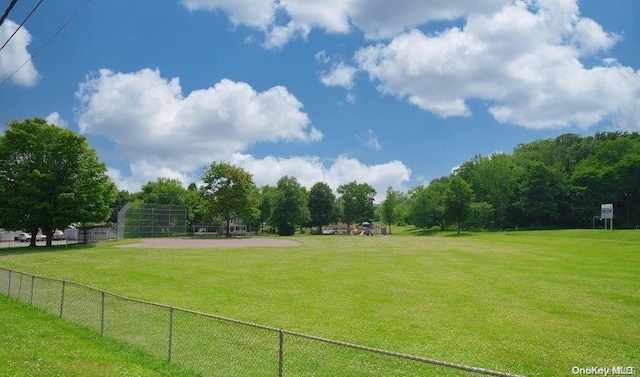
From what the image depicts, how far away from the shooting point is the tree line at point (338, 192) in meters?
46.2

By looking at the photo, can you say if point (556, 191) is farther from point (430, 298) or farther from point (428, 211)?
point (430, 298)

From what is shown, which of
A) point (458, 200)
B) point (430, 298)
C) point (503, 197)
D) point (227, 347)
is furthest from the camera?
point (503, 197)

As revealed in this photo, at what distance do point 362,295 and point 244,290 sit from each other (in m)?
5.46

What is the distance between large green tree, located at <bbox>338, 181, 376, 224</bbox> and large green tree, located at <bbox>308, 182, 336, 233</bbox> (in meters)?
7.03

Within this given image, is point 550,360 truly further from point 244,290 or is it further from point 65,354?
point 244,290

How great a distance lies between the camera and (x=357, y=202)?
114312 millimetres

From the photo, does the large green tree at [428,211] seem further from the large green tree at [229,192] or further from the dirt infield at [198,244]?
the dirt infield at [198,244]

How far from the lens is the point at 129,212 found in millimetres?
66875

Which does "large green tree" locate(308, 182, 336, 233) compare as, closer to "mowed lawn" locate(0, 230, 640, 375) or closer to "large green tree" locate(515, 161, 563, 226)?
"large green tree" locate(515, 161, 563, 226)

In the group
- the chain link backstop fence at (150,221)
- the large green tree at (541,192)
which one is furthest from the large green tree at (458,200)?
the chain link backstop fence at (150,221)

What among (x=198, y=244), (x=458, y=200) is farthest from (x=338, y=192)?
(x=198, y=244)

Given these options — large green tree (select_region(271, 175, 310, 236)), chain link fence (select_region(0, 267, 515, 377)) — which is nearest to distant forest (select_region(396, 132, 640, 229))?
large green tree (select_region(271, 175, 310, 236))

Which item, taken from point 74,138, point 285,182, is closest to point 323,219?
point 285,182

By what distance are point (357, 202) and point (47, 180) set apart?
3089 inches
